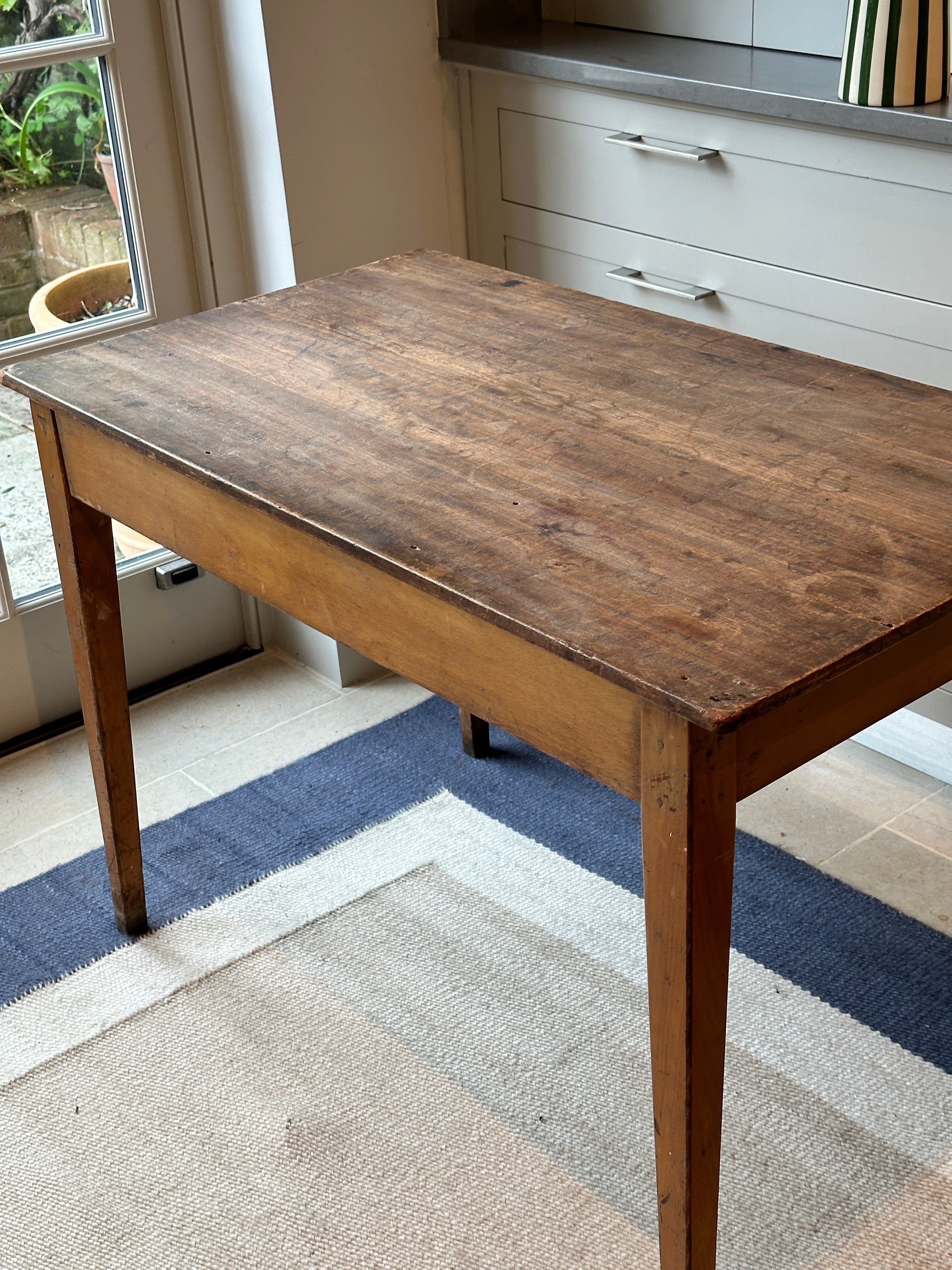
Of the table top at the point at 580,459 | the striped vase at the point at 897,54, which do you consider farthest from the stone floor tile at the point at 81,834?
the striped vase at the point at 897,54

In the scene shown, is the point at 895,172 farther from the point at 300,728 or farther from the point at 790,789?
→ the point at 300,728

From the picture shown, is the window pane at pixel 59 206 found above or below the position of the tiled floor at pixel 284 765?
above

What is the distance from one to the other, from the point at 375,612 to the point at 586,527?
22 centimetres

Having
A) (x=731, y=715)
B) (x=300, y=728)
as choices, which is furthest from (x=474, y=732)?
(x=731, y=715)

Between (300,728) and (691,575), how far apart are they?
1466 millimetres

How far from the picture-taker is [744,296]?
2217 millimetres

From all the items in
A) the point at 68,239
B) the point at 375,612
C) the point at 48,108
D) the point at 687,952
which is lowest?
the point at 687,952

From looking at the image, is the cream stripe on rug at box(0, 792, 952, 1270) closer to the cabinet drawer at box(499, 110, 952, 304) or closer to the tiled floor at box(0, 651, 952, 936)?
the tiled floor at box(0, 651, 952, 936)

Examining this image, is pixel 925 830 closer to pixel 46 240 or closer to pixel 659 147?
pixel 659 147

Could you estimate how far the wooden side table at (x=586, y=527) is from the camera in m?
1.06

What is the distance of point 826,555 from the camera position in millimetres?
1155

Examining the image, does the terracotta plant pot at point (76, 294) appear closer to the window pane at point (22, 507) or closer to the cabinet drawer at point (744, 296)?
the window pane at point (22, 507)

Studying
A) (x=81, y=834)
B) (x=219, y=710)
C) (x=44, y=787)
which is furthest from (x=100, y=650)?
(x=219, y=710)

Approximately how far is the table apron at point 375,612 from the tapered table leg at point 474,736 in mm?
859
